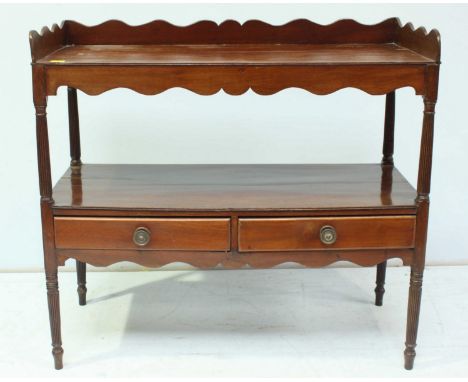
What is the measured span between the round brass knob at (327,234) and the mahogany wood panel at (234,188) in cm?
8

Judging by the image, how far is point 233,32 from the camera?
327 centimetres

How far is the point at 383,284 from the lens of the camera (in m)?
3.49

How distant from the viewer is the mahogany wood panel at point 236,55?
8.89ft

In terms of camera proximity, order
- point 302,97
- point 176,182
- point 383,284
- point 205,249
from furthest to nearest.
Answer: point 302,97
point 383,284
point 176,182
point 205,249

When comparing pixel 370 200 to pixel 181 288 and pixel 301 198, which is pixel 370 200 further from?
pixel 181 288

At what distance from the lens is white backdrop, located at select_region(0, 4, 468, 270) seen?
3.61 m

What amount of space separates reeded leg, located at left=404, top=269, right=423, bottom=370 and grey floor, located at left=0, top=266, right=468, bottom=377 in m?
0.06

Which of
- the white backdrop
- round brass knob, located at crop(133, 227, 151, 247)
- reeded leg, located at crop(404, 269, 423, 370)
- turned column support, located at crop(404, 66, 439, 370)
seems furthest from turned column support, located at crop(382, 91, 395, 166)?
round brass knob, located at crop(133, 227, 151, 247)

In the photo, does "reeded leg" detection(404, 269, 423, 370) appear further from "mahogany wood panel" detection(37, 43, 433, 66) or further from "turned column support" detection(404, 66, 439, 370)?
"mahogany wood panel" detection(37, 43, 433, 66)

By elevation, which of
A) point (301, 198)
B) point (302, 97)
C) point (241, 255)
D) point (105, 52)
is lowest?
point (241, 255)

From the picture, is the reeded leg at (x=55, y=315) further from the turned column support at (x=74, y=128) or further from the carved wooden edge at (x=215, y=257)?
the turned column support at (x=74, y=128)

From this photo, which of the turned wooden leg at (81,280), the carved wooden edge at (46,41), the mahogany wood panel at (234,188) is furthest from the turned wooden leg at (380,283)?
the carved wooden edge at (46,41)

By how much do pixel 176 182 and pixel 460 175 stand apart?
1.50 metres

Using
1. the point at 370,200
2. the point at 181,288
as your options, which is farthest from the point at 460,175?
the point at 181,288
